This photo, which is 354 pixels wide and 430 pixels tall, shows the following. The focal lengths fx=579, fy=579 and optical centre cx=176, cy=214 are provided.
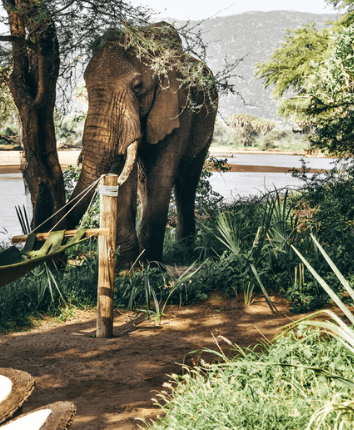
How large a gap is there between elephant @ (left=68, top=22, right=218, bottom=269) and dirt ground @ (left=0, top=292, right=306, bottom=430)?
1467mm

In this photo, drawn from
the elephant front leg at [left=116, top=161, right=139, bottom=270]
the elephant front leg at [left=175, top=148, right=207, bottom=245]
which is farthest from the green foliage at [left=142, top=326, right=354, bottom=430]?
the elephant front leg at [left=175, top=148, right=207, bottom=245]

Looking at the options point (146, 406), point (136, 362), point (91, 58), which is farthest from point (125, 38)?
point (146, 406)

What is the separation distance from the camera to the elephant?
21.0ft

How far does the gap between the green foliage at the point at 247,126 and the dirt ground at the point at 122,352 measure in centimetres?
4178

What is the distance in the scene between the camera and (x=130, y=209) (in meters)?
6.98

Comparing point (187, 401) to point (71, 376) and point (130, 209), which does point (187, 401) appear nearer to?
point (71, 376)

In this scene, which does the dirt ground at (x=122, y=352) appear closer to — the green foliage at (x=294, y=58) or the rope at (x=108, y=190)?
the rope at (x=108, y=190)

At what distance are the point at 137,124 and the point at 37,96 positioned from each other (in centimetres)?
113

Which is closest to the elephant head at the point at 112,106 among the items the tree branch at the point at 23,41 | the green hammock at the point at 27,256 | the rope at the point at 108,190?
the tree branch at the point at 23,41

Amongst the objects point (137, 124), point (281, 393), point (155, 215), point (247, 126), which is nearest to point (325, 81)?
point (137, 124)

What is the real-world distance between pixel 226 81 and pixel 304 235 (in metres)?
2.13

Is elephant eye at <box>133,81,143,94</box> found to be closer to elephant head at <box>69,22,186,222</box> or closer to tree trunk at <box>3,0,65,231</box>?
elephant head at <box>69,22,186,222</box>

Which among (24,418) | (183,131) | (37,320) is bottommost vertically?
(37,320)

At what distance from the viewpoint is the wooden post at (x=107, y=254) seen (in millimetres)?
4789
